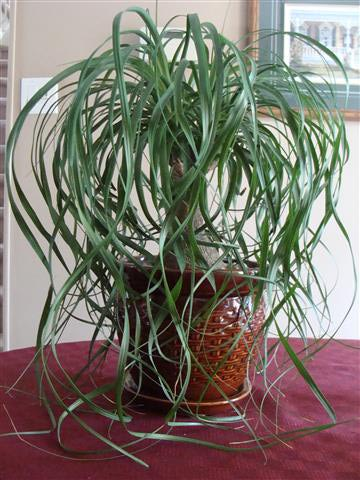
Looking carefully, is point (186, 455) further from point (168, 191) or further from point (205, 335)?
point (168, 191)

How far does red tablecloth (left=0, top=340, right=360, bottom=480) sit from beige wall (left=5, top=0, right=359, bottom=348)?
1.47 m

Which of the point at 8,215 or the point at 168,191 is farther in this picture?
the point at 8,215

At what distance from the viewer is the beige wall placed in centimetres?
208

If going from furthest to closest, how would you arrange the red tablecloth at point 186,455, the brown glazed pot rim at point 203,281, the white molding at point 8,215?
the white molding at point 8,215 < the brown glazed pot rim at point 203,281 < the red tablecloth at point 186,455

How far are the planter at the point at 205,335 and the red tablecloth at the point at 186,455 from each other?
0.05 meters

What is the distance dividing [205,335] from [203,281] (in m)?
0.06

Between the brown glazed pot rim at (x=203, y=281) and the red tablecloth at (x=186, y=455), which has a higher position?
the brown glazed pot rim at (x=203, y=281)

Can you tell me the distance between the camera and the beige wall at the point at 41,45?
208 centimetres

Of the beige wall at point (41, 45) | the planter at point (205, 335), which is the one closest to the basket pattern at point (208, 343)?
the planter at point (205, 335)

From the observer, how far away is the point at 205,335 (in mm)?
601

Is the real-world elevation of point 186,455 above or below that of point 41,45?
below

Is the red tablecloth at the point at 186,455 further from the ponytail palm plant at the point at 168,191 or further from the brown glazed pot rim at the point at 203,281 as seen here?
the brown glazed pot rim at the point at 203,281

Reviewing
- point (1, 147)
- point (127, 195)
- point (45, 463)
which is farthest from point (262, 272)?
point (1, 147)

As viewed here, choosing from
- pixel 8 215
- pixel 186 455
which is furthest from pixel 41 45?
pixel 186 455
